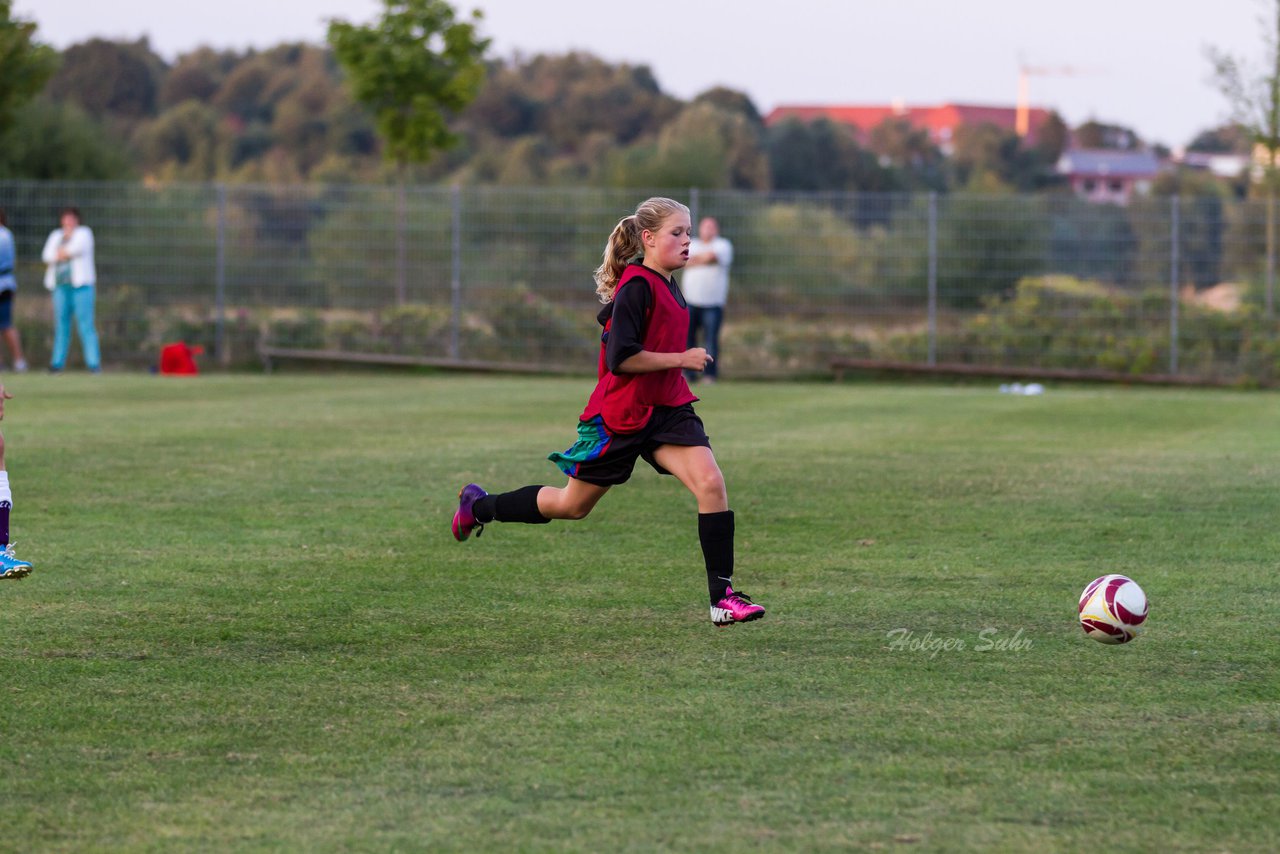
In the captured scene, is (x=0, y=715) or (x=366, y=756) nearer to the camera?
(x=366, y=756)

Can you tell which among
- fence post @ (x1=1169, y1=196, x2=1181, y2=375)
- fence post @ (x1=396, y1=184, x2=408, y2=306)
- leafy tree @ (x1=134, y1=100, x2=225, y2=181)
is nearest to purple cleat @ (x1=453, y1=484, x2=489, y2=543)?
fence post @ (x1=396, y1=184, x2=408, y2=306)

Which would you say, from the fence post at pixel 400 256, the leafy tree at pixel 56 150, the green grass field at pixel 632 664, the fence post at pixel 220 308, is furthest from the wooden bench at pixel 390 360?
the green grass field at pixel 632 664

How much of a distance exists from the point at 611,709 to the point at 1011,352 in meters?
18.8

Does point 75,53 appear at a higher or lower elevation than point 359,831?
higher

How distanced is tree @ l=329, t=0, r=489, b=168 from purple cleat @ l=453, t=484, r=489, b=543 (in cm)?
1846

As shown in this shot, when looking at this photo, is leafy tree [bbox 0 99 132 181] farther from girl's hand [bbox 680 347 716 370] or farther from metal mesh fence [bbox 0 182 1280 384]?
girl's hand [bbox 680 347 716 370]

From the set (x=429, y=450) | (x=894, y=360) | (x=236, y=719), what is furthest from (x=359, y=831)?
(x=894, y=360)

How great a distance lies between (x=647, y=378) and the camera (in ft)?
20.3

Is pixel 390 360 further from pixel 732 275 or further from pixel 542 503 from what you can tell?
pixel 542 503

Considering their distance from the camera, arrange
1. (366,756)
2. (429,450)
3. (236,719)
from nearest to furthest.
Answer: (366,756) < (236,719) < (429,450)

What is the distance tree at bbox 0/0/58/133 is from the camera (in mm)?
24453

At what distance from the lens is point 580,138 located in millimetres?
80688

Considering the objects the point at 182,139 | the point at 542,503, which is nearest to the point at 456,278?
the point at 542,503

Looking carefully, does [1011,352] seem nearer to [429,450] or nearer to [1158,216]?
[1158,216]
